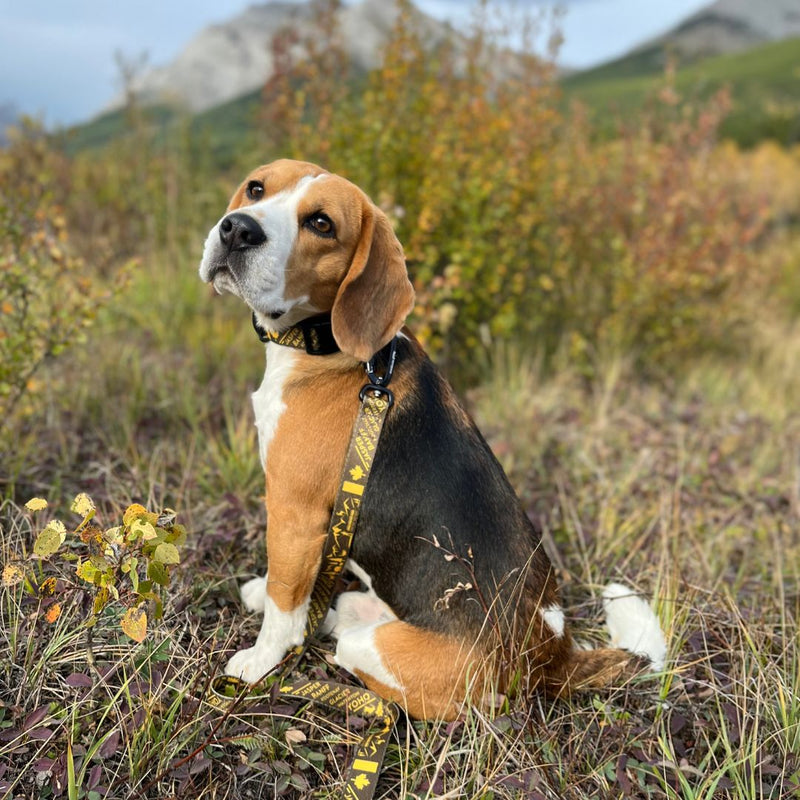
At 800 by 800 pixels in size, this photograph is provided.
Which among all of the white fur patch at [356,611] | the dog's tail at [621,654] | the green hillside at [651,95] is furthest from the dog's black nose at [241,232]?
the green hillside at [651,95]

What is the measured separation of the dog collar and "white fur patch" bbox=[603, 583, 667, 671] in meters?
1.53

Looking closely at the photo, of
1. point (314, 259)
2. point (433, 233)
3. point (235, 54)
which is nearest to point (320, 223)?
point (314, 259)

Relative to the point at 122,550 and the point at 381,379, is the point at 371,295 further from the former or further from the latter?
the point at 122,550

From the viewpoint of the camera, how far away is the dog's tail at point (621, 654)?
2.43 m

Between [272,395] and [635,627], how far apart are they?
164cm

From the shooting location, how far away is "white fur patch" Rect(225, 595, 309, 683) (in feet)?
7.87

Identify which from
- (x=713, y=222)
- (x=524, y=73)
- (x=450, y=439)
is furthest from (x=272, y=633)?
(x=713, y=222)

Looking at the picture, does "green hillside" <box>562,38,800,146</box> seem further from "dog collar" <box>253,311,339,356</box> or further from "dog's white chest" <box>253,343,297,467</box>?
"dog's white chest" <box>253,343,297,467</box>

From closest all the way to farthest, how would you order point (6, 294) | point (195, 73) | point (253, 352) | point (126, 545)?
point (126, 545)
point (6, 294)
point (253, 352)
point (195, 73)

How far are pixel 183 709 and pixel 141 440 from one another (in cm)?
200

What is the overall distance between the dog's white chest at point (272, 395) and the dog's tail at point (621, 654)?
1.36 metres

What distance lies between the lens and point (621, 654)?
2473 millimetres

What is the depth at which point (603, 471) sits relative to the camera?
168 inches

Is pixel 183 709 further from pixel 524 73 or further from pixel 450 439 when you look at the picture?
pixel 524 73
